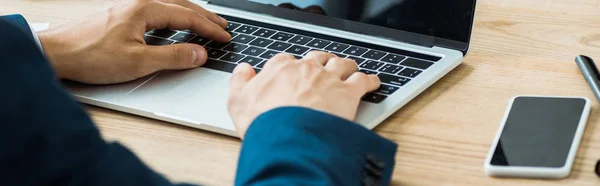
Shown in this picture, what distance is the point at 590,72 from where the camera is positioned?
916 millimetres

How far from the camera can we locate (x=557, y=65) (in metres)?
0.97

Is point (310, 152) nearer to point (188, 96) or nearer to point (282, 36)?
point (188, 96)

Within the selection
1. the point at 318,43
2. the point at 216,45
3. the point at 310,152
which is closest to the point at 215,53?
the point at 216,45

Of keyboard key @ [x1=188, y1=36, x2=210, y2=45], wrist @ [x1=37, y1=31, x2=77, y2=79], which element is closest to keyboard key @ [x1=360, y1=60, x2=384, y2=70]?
keyboard key @ [x1=188, y1=36, x2=210, y2=45]

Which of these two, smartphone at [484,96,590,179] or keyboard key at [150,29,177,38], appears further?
keyboard key at [150,29,177,38]

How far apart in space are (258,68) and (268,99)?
0.16 meters

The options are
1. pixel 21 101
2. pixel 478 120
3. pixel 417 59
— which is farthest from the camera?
pixel 417 59

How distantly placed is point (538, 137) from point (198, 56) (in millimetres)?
392

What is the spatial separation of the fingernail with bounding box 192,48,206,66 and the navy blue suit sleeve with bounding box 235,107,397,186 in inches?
9.2

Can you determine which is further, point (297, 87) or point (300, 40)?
point (300, 40)

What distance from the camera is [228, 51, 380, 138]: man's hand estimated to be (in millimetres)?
774

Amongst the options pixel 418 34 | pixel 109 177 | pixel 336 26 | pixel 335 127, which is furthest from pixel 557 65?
pixel 109 177

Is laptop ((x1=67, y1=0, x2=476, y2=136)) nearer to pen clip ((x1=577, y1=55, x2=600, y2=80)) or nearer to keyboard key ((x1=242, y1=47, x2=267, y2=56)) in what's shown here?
keyboard key ((x1=242, y1=47, x2=267, y2=56))

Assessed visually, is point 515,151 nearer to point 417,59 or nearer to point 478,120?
point 478,120
